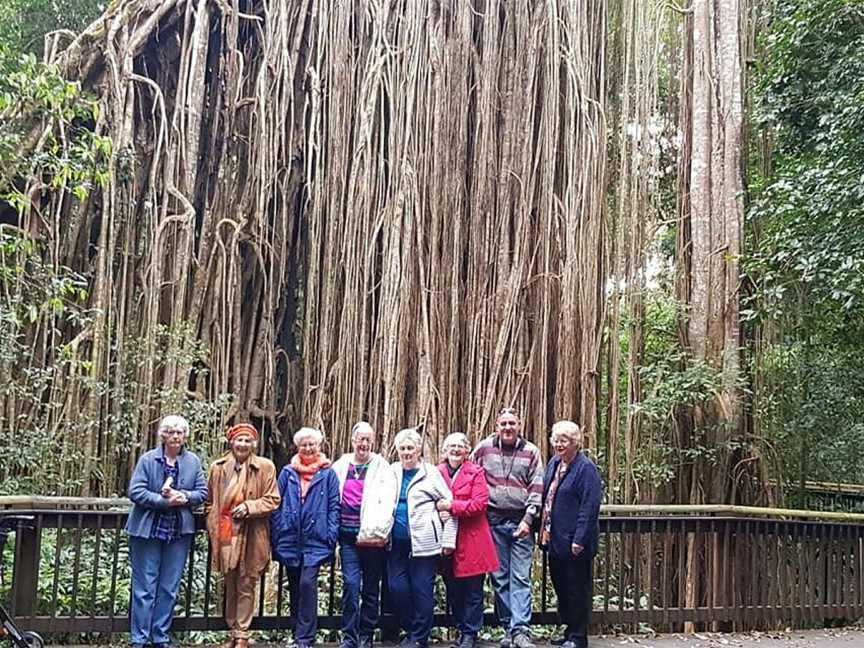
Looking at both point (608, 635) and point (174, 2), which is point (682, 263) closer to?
point (608, 635)

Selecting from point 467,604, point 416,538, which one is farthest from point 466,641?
point 416,538

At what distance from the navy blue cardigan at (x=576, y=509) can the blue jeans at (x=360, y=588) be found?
93cm

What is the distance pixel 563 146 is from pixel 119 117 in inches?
154

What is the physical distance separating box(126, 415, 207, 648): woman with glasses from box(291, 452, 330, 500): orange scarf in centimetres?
48

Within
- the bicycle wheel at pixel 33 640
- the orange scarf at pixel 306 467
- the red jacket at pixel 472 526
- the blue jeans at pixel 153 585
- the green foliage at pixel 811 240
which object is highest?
the green foliage at pixel 811 240

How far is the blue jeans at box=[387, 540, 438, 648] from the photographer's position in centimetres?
466

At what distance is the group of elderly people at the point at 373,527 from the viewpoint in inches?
176

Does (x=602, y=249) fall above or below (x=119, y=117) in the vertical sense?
below

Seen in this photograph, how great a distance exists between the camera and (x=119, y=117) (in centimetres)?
750

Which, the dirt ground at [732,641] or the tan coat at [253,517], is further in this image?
the dirt ground at [732,641]

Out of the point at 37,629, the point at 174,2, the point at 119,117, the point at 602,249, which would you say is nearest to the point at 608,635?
the point at 37,629

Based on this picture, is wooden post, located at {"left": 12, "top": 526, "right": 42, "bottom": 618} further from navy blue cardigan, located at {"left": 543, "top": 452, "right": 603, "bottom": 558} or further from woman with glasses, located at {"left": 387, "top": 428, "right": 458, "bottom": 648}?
navy blue cardigan, located at {"left": 543, "top": 452, "right": 603, "bottom": 558}

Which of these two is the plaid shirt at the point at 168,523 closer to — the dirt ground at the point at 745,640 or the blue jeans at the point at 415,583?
the blue jeans at the point at 415,583

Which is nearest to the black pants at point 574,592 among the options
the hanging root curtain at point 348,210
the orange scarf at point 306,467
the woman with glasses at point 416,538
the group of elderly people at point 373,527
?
the group of elderly people at point 373,527
